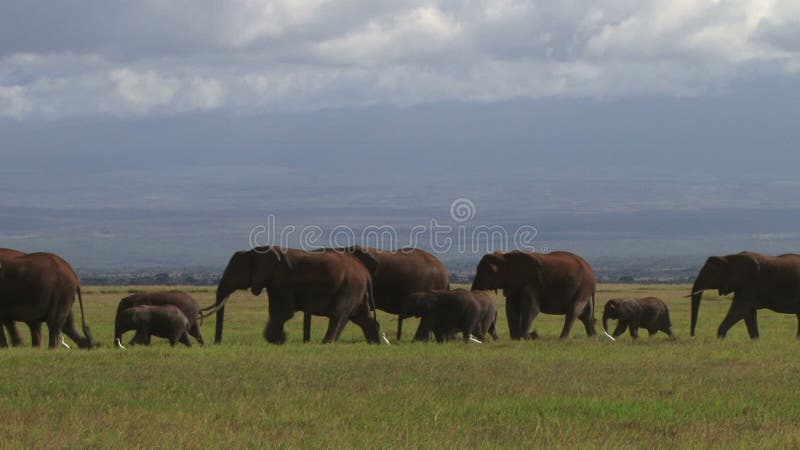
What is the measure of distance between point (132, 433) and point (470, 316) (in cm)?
1360

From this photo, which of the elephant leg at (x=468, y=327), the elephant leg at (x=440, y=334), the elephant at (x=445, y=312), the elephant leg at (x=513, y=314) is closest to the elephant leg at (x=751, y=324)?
the elephant leg at (x=513, y=314)

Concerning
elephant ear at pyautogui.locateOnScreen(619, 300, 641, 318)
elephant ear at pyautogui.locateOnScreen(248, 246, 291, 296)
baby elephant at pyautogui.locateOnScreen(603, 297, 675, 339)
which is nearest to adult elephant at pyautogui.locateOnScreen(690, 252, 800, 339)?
baby elephant at pyautogui.locateOnScreen(603, 297, 675, 339)

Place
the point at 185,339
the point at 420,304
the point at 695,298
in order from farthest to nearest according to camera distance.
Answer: the point at 695,298, the point at 420,304, the point at 185,339

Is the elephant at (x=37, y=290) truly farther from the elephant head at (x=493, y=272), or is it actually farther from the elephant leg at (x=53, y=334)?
the elephant head at (x=493, y=272)

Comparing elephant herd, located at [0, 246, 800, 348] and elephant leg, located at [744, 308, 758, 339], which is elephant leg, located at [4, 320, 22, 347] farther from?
elephant leg, located at [744, 308, 758, 339]

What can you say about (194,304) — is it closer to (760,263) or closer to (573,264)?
(573,264)

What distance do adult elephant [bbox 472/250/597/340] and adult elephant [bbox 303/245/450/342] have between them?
3.47ft

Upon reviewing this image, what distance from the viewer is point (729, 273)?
28.9 metres

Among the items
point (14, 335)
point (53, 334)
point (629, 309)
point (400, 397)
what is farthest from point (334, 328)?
point (400, 397)

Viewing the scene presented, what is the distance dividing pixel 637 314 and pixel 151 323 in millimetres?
11855

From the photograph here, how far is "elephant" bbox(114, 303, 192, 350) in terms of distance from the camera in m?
24.5

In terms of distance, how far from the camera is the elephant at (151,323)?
964 inches

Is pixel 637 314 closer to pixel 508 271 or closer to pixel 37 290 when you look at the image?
pixel 508 271

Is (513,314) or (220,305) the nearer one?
(220,305)
